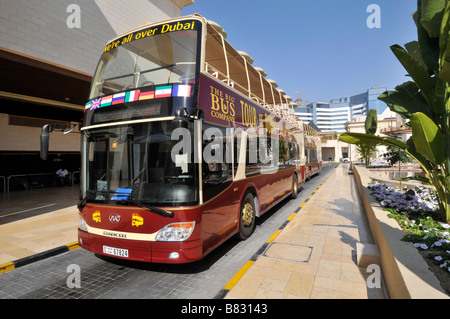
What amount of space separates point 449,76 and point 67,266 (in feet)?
22.7

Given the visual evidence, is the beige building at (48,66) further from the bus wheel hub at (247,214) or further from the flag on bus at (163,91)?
the bus wheel hub at (247,214)

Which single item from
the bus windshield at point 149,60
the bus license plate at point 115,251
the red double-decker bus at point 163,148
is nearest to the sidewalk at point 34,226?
the red double-decker bus at point 163,148

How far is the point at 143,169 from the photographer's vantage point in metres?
4.09

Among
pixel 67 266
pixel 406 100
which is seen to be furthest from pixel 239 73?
pixel 67 266

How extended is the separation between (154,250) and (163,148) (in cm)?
155

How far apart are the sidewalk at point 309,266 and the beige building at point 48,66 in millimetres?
7215

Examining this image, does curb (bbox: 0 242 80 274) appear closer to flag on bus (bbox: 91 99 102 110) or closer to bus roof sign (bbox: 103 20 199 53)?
flag on bus (bbox: 91 99 102 110)

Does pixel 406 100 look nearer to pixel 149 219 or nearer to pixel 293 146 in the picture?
pixel 149 219

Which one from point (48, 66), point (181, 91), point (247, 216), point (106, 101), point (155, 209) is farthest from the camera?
point (48, 66)

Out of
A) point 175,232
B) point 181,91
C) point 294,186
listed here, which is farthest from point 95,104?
point 294,186

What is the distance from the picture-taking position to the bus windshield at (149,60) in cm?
436

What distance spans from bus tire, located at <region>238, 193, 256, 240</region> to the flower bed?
2.94 m

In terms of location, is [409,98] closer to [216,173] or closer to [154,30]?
→ [216,173]

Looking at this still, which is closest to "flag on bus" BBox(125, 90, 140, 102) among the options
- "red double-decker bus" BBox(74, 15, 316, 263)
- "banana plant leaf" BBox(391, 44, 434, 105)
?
"red double-decker bus" BBox(74, 15, 316, 263)
